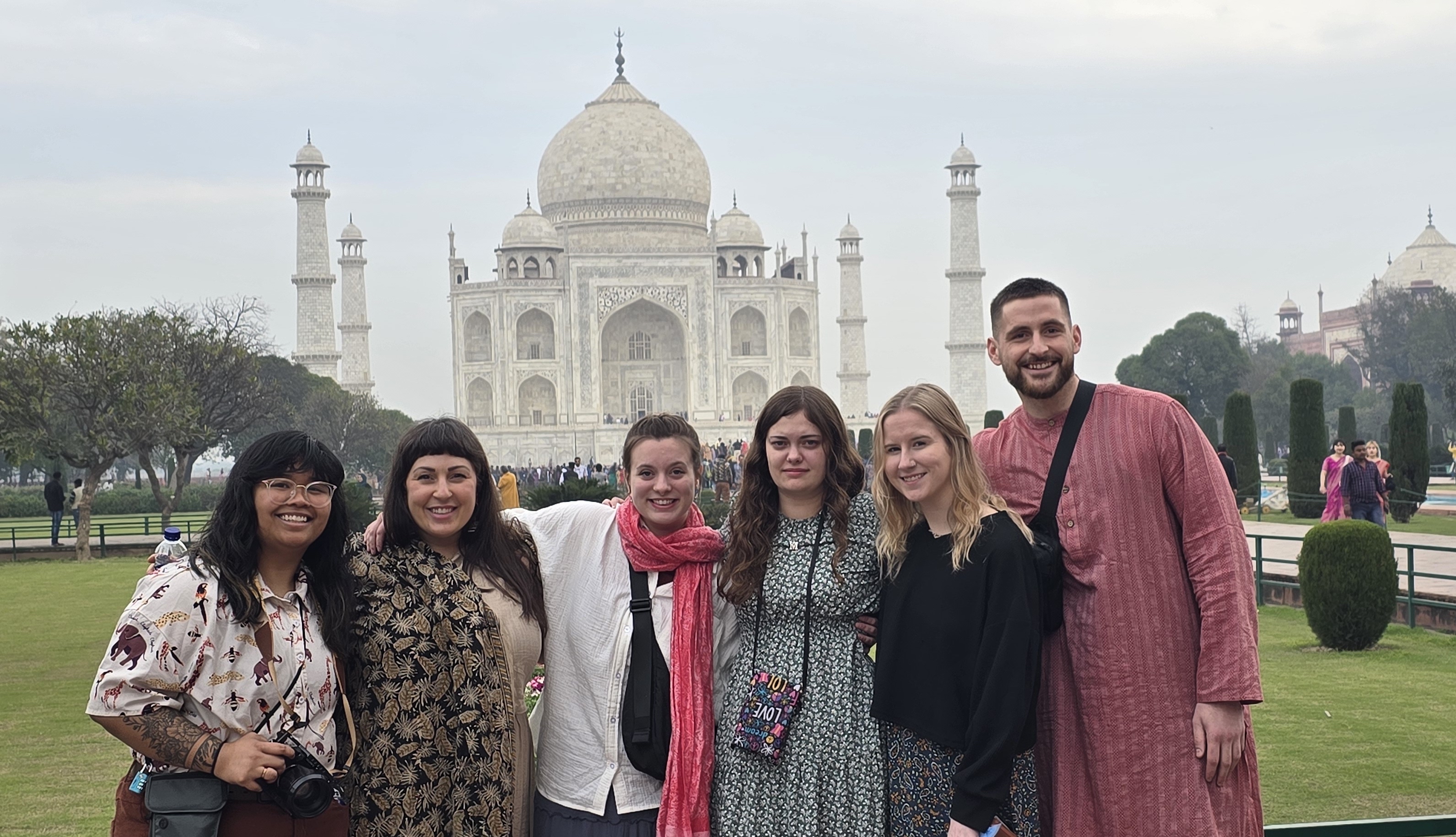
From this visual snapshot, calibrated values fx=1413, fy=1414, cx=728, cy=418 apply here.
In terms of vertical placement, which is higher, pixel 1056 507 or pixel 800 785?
pixel 1056 507

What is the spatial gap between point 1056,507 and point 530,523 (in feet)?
3.36

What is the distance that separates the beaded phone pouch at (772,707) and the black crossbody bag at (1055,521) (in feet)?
1.33

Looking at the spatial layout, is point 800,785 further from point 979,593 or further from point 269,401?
point 269,401

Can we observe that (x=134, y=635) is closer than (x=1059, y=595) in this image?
Yes

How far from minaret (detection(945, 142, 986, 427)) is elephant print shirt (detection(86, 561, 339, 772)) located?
34797 mm

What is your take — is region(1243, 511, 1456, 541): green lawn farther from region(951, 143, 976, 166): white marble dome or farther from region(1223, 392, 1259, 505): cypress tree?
region(951, 143, 976, 166): white marble dome

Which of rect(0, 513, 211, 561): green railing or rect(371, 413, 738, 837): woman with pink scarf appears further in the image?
rect(0, 513, 211, 561): green railing

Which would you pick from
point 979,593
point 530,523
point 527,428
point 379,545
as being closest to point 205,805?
point 379,545

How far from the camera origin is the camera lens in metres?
2.29

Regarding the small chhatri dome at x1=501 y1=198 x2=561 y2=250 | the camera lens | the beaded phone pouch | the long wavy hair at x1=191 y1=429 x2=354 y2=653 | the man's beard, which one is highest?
the small chhatri dome at x1=501 y1=198 x2=561 y2=250

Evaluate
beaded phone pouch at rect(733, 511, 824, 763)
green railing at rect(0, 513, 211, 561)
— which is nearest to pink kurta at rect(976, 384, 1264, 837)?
beaded phone pouch at rect(733, 511, 824, 763)

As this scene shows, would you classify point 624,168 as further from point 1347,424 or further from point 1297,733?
point 1297,733

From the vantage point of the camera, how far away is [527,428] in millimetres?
34406

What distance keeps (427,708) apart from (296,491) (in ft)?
1.49
